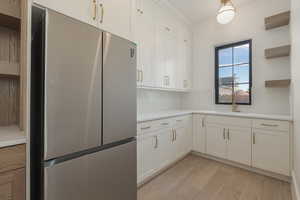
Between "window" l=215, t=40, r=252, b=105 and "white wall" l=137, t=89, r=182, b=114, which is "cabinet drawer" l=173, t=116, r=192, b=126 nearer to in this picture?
"white wall" l=137, t=89, r=182, b=114

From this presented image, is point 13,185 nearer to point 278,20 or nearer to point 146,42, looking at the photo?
point 146,42

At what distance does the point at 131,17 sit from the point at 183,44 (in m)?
1.97

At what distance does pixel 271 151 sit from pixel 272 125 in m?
0.39

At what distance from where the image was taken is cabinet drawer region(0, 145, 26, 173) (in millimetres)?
797

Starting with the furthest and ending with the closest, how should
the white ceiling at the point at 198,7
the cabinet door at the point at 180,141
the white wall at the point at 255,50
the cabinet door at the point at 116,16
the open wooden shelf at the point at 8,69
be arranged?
the white ceiling at the point at 198,7 < the cabinet door at the point at 180,141 < the white wall at the point at 255,50 < the cabinet door at the point at 116,16 < the open wooden shelf at the point at 8,69

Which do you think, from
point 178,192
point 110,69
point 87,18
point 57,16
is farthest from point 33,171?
point 178,192

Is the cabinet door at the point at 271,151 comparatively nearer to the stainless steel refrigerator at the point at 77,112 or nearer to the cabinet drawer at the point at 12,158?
the stainless steel refrigerator at the point at 77,112

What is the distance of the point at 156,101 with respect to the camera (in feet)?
10.3

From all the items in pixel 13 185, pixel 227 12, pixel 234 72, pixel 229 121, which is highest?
pixel 227 12

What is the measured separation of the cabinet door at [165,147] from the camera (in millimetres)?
2309

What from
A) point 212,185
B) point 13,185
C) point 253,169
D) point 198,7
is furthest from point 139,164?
point 198,7

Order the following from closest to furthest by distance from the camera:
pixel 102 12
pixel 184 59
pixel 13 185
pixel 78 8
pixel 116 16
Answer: pixel 13 185 < pixel 78 8 < pixel 102 12 < pixel 116 16 < pixel 184 59

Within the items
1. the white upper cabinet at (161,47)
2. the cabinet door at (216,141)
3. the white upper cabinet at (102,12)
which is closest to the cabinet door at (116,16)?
the white upper cabinet at (102,12)

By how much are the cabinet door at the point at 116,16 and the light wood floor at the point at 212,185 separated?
6.18 ft
